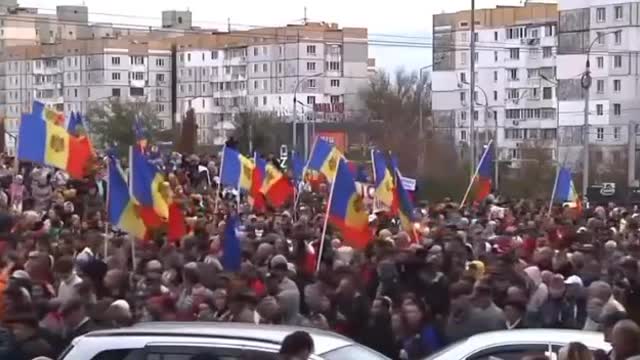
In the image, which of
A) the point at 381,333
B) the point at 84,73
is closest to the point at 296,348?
the point at 381,333

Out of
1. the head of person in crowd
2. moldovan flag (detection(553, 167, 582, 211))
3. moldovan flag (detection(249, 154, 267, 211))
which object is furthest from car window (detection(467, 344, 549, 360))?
moldovan flag (detection(553, 167, 582, 211))

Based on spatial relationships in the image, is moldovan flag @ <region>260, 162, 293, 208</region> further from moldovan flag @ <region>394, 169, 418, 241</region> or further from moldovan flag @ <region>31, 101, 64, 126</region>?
moldovan flag @ <region>394, 169, 418, 241</region>

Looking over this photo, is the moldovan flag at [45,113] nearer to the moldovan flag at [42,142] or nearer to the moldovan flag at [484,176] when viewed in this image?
the moldovan flag at [42,142]

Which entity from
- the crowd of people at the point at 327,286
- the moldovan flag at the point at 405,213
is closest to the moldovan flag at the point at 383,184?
the moldovan flag at the point at 405,213

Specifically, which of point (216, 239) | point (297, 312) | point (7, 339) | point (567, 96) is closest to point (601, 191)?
point (216, 239)

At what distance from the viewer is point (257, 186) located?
26.0m

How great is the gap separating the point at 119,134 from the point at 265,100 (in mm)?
66677

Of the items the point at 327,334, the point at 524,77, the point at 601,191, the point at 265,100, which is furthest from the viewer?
the point at 265,100

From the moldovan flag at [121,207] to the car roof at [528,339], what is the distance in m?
7.49

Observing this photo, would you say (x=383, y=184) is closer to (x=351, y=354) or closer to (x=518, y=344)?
(x=518, y=344)

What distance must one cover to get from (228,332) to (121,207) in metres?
8.65

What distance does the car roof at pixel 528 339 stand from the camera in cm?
975

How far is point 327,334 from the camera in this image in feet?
30.4

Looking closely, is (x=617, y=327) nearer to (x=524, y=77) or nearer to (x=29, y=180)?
(x=29, y=180)
